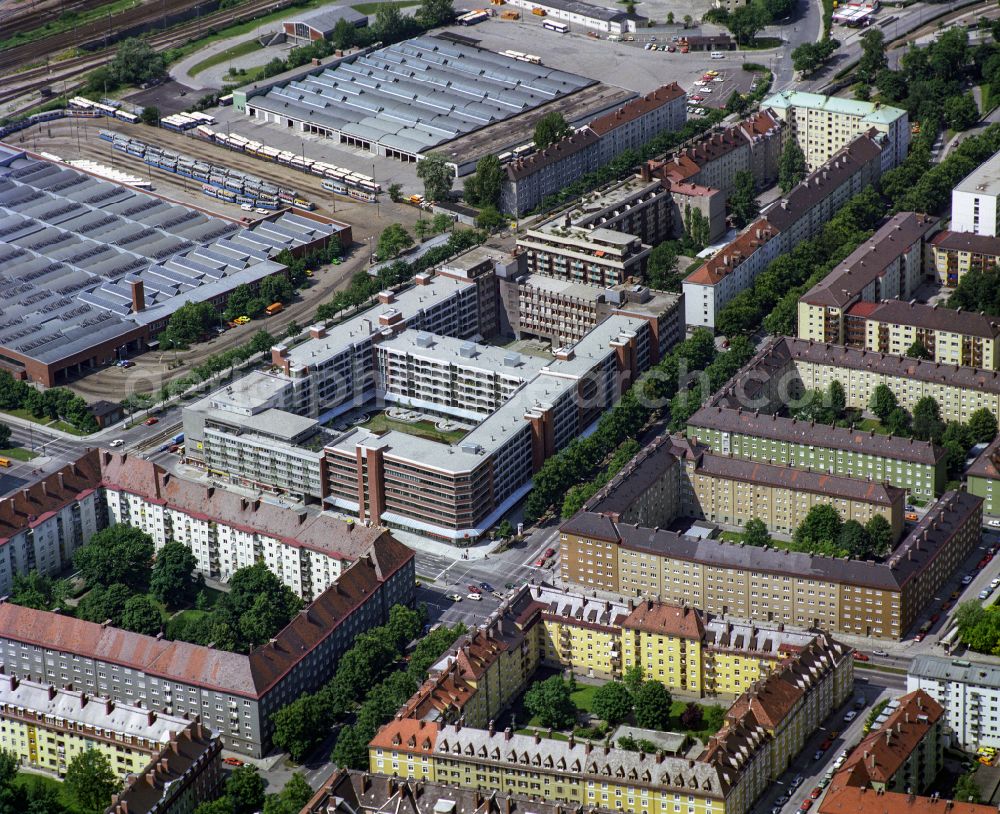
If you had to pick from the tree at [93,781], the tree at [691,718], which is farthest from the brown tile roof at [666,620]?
the tree at [93,781]

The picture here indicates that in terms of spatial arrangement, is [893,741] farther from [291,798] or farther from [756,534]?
[291,798]

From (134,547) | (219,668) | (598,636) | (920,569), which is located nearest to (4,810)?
(219,668)

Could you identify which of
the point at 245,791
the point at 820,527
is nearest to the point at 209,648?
the point at 245,791

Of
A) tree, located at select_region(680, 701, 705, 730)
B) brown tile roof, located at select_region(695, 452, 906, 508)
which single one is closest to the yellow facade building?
tree, located at select_region(680, 701, 705, 730)

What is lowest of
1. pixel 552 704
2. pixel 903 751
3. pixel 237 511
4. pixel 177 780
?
pixel 552 704

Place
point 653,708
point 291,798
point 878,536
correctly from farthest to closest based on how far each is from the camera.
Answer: point 878,536
point 653,708
point 291,798

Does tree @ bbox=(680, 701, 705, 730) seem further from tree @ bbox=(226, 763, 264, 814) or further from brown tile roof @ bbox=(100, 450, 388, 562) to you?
tree @ bbox=(226, 763, 264, 814)
